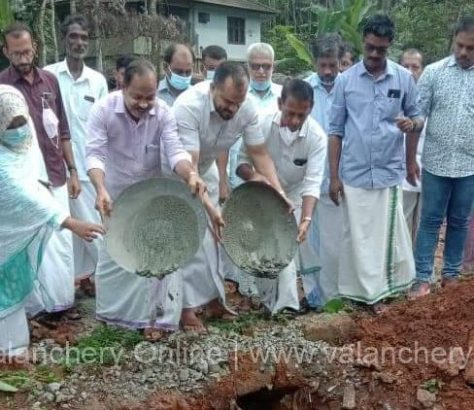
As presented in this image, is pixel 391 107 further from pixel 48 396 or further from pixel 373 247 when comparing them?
pixel 48 396

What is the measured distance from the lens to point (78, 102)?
5.65 meters

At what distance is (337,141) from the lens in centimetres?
486

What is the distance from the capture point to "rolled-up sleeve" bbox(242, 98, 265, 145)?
4.42 m

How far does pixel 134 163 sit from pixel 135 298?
0.89 meters

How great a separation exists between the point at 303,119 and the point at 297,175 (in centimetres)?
50

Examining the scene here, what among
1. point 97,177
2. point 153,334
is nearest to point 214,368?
point 153,334

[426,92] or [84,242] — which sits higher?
[426,92]

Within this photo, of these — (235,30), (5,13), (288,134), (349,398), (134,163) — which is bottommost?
(349,398)

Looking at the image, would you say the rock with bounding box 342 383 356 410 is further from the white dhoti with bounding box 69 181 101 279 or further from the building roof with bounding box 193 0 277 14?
the building roof with bounding box 193 0 277 14

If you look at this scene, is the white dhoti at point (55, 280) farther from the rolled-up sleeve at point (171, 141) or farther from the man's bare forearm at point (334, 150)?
the man's bare forearm at point (334, 150)

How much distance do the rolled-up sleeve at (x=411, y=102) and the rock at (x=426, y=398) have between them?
193 cm

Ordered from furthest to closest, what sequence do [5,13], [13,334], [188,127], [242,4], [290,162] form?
[242,4], [5,13], [290,162], [188,127], [13,334]

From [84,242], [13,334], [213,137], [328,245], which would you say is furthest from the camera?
[84,242]

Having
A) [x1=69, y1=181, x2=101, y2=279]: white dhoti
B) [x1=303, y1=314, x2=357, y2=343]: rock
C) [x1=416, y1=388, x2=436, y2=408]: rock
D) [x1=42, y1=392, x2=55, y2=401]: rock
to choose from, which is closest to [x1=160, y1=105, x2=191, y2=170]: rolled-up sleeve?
[x1=303, y1=314, x2=357, y2=343]: rock
